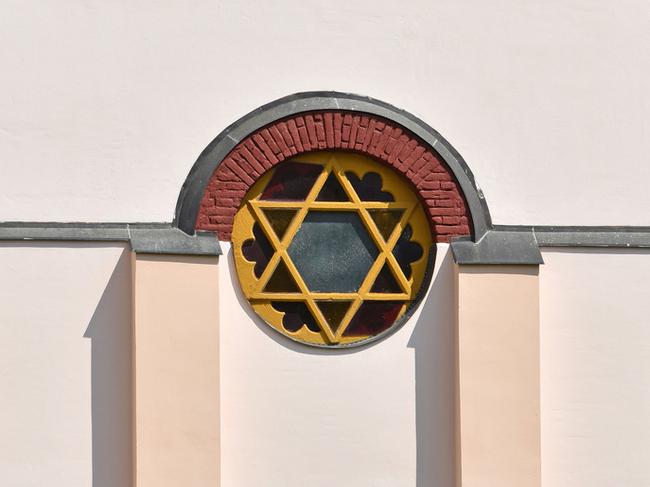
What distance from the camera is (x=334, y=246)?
9320 millimetres

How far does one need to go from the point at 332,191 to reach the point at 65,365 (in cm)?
209

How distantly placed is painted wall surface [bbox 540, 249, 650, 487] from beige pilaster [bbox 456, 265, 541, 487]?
246 mm

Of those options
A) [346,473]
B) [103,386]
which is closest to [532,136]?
[346,473]

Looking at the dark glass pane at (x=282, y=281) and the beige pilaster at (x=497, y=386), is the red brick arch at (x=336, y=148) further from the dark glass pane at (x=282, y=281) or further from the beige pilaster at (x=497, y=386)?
the beige pilaster at (x=497, y=386)

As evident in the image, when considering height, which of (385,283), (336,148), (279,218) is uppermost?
(336,148)

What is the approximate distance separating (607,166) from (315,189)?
6.55 feet

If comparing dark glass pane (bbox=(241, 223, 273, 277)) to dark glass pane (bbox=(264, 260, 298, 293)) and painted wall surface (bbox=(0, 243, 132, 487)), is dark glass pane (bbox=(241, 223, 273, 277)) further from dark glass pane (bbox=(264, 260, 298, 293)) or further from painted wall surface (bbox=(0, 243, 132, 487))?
painted wall surface (bbox=(0, 243, 132, 487))

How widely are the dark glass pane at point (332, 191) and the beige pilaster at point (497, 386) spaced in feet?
3.18

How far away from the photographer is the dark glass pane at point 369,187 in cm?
936

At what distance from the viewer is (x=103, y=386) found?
8.92 metres

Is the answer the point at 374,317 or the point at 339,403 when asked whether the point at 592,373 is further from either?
the point at 339,403

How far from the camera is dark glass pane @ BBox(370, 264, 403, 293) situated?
9359 mm

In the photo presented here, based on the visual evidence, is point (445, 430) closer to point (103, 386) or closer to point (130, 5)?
point (103, 386)

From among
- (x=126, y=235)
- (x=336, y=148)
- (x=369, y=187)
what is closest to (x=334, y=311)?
(x=369, y=187)
